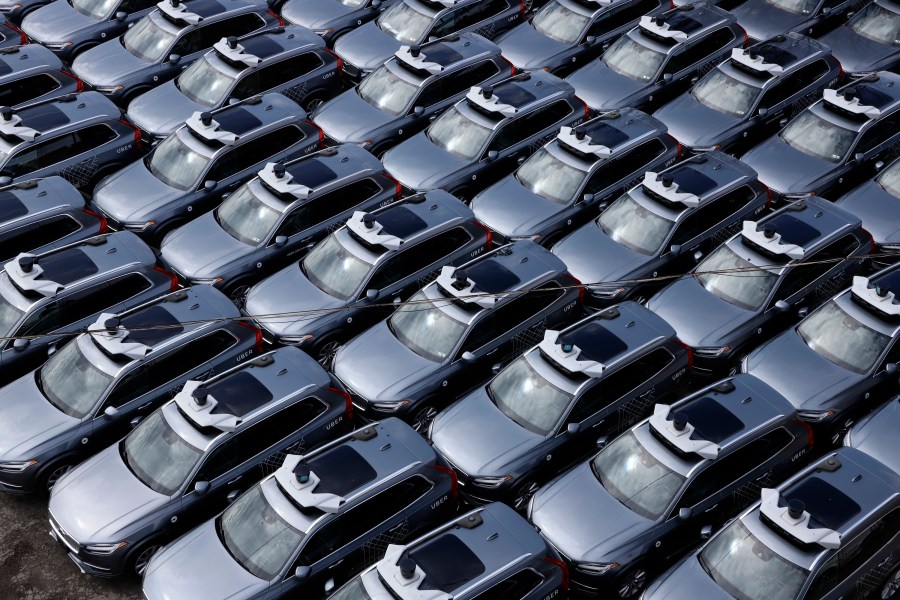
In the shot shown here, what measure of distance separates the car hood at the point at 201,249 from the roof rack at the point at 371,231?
5.86 ft

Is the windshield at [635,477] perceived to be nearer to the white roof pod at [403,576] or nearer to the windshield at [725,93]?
the white roof pod at [403,576]

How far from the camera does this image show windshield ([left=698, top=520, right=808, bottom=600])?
38.9 feet

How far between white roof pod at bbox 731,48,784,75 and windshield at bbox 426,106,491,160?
495 cm

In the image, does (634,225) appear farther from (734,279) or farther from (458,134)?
(458,134)

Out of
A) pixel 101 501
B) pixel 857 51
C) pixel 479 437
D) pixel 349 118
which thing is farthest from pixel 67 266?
pixel 857 51

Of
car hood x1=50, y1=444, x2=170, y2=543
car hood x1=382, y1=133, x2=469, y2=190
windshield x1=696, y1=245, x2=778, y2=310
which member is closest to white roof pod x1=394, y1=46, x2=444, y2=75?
car hood x1=382, y1=133, x2=469, y2=190

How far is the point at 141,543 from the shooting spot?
42.9ft

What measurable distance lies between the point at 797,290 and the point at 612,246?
2805mm

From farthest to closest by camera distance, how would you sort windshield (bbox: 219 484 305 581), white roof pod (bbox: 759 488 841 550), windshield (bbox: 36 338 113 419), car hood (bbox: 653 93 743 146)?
car hood (bbox: 653 93 743 146), windshield (bbox: 36 338 113 419), windshield (bbox: 219 484 305 581), white roof pod (bbox: 759 488 841 550)

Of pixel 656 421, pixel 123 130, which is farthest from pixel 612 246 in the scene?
pixel 123 130

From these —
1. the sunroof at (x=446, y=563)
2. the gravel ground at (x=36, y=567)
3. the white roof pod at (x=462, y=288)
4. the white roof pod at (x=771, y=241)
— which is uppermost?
the white roof pod at (x=771, y=241)

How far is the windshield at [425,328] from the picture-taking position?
49.7 feet

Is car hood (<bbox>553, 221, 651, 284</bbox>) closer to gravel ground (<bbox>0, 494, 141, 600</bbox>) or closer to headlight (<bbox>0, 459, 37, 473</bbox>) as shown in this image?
gravel ground (<bbox>0, 494, 141, 600</bbox>)

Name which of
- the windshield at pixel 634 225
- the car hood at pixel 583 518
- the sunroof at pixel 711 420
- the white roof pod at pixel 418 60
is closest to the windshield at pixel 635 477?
the car hood at pixel 583 518
